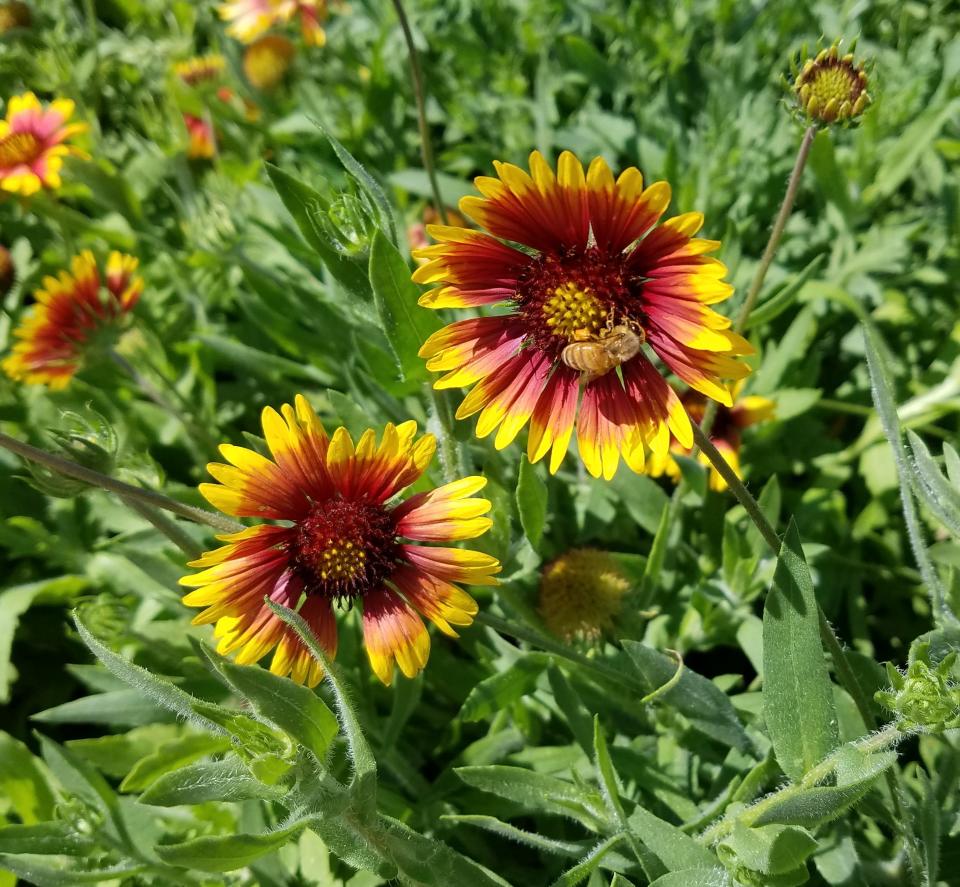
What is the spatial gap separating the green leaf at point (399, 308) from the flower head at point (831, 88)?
0.63 meters

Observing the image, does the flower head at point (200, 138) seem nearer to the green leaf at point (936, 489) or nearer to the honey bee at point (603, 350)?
the honey bee at point (603, 350)

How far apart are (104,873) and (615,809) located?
80 centimetres

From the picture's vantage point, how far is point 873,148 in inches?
80.3

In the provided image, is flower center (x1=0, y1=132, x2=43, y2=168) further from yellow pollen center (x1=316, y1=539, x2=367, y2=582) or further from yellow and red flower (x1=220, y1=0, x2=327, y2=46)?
yellow pollen center (x1=316, y1=539, x2=367, y2=582)

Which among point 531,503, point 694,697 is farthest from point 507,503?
point 694,697

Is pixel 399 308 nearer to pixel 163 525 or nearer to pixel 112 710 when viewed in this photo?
pixel 163 525

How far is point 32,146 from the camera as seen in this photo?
79.8 inches

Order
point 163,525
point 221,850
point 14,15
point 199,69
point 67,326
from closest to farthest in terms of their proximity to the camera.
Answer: point 221,850, point 163,525, point 67,326, point 14,15, point 199,69

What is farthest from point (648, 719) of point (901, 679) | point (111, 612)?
point (111, 612)

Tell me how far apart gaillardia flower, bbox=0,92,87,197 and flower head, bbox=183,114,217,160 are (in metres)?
0.53

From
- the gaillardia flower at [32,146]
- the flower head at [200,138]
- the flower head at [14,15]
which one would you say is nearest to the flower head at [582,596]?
the gaillardia flower at [32,146]

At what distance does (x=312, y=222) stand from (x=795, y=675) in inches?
36.1

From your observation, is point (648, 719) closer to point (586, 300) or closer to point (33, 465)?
point (586, 300)

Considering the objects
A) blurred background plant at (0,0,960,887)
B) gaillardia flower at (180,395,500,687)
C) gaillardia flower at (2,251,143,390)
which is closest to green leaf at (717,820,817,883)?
blurred background plant at (0,0,960,887)
